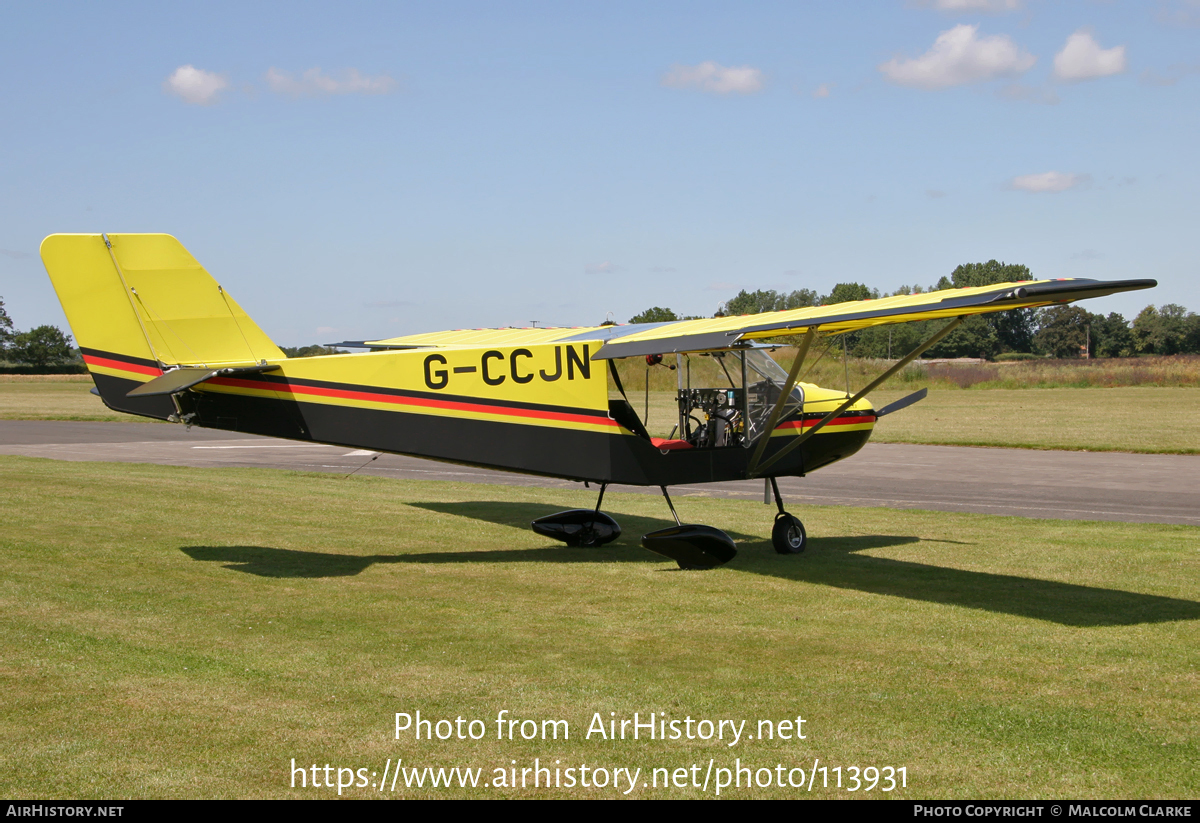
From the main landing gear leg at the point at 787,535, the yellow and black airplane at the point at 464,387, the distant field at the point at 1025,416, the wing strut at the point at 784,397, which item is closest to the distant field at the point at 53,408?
the distant field at the point at 1025,416

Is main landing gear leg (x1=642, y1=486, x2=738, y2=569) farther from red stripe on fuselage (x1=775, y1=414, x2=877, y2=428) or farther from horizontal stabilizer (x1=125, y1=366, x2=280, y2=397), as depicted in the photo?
horizontal stabilizer (x1=125, y1=366, x2=280, y2=397)

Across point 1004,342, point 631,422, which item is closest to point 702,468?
point 631,422

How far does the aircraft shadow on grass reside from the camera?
820cm

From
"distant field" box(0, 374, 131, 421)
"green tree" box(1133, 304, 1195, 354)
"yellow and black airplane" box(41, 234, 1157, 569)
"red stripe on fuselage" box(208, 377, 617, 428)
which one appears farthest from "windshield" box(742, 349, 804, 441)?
"green tree" box(1133, 304, 1195, 354)

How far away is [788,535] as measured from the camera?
36.5 feet

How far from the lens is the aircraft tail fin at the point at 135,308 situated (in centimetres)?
956

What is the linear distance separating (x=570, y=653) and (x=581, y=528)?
516cm

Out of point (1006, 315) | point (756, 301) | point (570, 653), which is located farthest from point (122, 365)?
point (1006, 315)

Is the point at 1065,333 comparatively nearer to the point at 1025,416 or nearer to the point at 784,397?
the point at 1025,416

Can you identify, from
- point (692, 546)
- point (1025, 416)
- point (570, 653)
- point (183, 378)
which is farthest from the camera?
point (1025, 416)

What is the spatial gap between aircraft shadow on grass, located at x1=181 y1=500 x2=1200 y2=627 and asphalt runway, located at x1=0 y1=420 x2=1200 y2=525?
11.7 feet

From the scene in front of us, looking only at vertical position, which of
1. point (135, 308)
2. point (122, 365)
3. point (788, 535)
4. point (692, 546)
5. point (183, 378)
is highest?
point (135, 308)

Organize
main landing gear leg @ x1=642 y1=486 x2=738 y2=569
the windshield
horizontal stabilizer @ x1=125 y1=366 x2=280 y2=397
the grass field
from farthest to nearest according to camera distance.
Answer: the windshield → main landing gear leg @ x1=642 y1=486 x2=738 y2=569 → horizontal stabilizer @ x1=125 y1=366 x2=280 y2=397 → the grass field

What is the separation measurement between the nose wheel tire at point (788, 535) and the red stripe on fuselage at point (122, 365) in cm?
695
